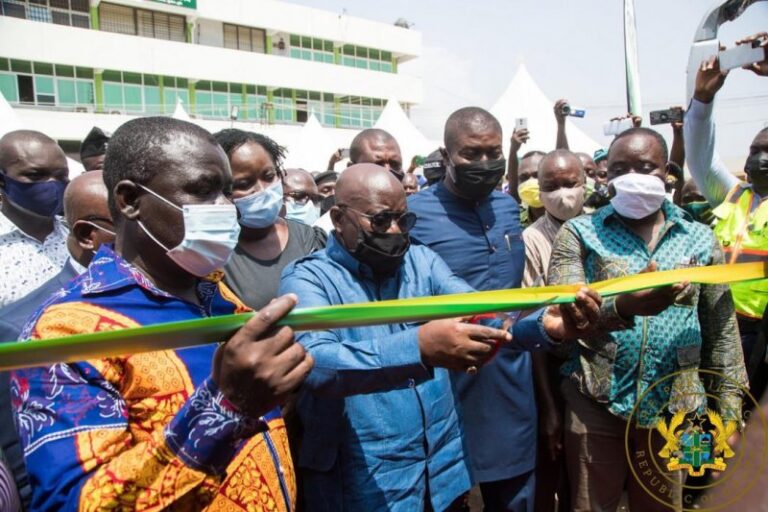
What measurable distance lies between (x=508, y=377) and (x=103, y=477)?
2.07 meters

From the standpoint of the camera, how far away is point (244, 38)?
36.4 metres

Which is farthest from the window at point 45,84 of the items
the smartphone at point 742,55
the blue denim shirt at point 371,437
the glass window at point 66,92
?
the smartphone at point 742,55

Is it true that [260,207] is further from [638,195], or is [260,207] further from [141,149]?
[638,195]

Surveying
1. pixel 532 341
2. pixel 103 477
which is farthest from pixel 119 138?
pixel 532 341

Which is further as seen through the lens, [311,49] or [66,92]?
[311,49]

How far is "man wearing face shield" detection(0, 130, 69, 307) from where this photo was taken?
3189mm

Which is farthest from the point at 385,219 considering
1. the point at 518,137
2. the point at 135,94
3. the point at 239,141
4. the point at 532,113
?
the point at 135,94

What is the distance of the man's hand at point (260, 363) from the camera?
3.87 ft

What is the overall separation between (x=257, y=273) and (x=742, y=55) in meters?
2.22

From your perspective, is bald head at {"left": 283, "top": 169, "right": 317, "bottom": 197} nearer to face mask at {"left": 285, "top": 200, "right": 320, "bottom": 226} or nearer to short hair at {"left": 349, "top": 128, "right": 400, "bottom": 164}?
face mask at {"left": 285, "top": 200, "right": 320, "bottom": 226}

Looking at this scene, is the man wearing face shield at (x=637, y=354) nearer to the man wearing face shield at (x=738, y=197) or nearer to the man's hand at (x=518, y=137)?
the man wearing face shield at (x=738, y=197)

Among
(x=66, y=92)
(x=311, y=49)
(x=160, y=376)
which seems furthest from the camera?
(x=311, y=49)

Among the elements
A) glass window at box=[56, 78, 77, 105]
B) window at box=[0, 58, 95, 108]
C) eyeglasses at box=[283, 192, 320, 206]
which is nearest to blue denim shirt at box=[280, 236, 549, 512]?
eyeglasses at box=[283, 192, 320, 206]

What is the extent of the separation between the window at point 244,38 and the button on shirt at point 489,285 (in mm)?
36553
